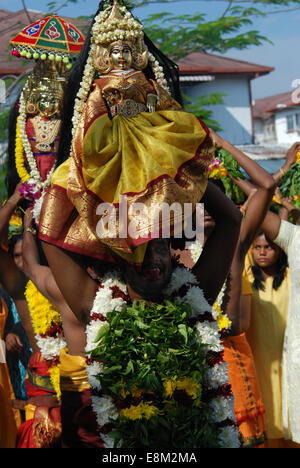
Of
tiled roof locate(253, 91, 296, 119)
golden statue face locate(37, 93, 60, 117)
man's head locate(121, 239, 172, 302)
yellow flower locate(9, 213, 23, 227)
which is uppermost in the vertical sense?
tiled roof locate(253, 91, 296, 119)

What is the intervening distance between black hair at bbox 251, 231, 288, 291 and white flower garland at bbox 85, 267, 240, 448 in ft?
8.16

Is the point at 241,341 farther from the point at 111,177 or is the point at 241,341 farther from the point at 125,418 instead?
the point at 111,177

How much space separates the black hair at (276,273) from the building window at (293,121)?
57.8 ft

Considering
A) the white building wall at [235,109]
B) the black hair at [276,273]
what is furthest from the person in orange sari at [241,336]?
the white building wall at [235,109]

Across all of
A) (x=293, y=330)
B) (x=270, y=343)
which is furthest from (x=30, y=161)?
(x=270, y=343)

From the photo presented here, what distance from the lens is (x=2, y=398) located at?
190 inches

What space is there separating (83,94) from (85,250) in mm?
719

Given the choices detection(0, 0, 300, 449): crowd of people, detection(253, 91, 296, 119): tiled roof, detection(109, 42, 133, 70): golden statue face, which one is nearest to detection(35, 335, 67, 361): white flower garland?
detection(0, 0, 300, 449): crowd of people

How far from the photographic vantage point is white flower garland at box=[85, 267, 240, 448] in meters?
2.47

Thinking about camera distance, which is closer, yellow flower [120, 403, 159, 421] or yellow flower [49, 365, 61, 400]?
yellow flower [120, 403, 159, 421]

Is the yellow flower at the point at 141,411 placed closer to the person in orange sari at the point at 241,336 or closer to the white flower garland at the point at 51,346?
the white flower garland at the point at 51,346

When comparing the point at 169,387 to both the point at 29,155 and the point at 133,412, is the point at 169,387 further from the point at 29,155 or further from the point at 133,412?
the point at 29,155

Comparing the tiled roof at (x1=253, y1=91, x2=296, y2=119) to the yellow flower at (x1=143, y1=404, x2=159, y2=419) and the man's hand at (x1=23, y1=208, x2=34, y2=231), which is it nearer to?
the man's hand at (x1=23, y1=208, x2=34, y2=231)

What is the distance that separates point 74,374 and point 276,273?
2834 mm
